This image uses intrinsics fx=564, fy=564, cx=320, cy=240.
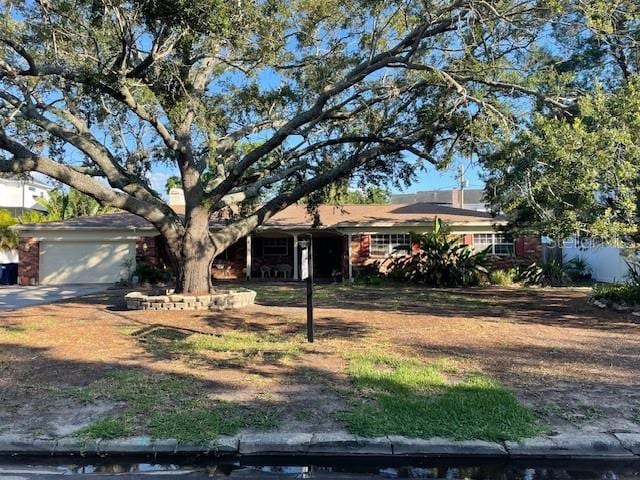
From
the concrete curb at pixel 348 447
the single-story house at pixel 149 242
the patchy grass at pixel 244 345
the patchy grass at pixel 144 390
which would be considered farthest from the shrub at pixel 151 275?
the concrete curb at pixel 348 447

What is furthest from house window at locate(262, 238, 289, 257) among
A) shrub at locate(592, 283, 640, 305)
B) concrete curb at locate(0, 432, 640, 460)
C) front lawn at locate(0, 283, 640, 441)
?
concrete curb at locate(0, 432, 640, 460)

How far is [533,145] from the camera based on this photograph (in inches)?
383

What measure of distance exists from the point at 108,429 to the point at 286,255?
74.7ft

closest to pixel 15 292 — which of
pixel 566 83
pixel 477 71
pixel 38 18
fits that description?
pixel 38 18

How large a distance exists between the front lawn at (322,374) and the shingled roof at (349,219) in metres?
12.0

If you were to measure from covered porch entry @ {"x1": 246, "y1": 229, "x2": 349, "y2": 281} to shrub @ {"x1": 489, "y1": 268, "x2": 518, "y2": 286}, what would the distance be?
696cm

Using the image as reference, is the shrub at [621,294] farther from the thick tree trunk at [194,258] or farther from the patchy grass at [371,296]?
the thick tree trunk at [194,258]

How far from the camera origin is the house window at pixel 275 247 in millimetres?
28156

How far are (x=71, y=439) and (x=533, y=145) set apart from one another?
8.25m

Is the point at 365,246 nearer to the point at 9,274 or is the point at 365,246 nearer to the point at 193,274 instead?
the point at 193,274

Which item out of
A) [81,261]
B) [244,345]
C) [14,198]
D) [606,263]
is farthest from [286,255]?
[14,198]

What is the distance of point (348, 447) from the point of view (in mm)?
5020

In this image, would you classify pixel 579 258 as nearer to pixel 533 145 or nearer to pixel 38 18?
pixel 533 145

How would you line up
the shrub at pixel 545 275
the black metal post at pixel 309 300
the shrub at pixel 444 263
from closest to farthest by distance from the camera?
the black metal post at pixel 309 300 < the shrub at pixel 444 263 < the shrub at pixel 545 275
